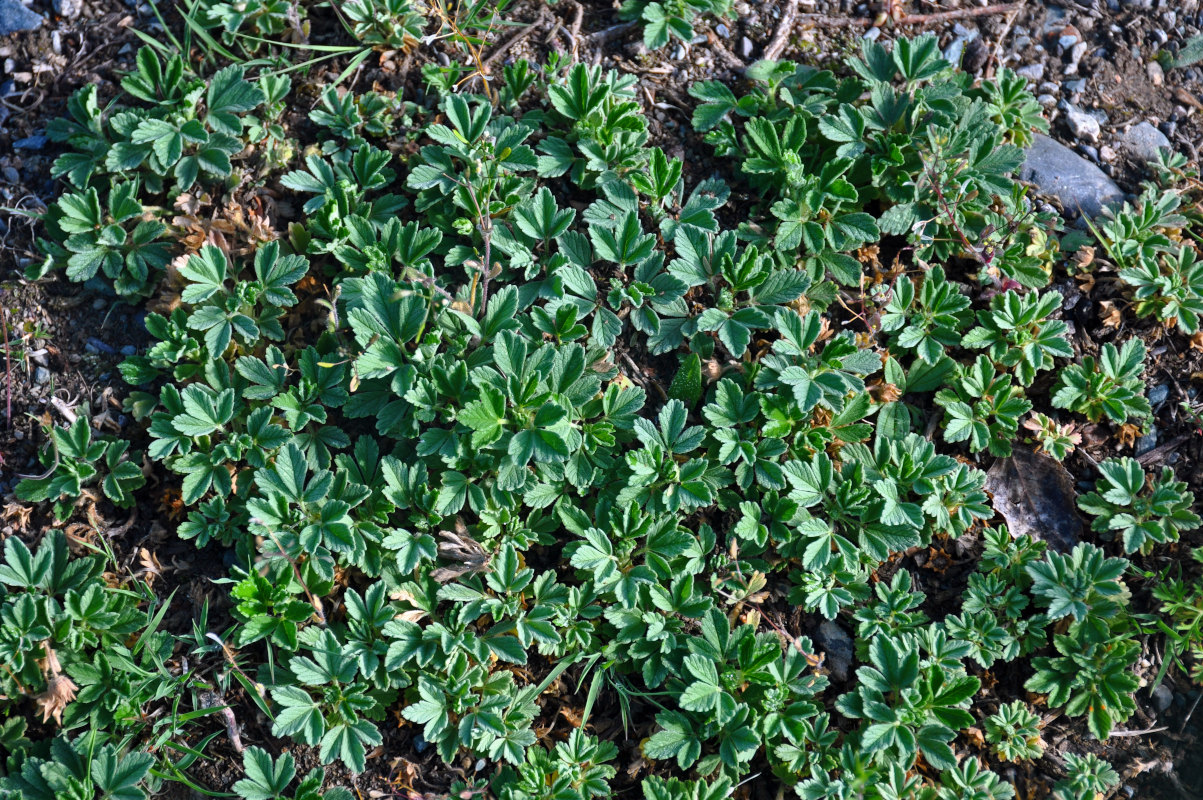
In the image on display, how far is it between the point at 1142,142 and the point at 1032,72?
0.52 m

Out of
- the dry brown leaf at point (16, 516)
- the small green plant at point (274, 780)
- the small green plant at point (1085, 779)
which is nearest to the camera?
the small green plant at point (274, 780)

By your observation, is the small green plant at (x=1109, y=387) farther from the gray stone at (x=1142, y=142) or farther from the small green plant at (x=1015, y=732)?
the small green plant at (x=1015, y=732)

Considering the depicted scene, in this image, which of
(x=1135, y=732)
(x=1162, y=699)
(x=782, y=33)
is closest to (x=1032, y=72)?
(x=782, y=33)

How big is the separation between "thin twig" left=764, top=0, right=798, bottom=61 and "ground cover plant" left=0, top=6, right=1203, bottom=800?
7.3 inches

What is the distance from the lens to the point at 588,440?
297 centimetres

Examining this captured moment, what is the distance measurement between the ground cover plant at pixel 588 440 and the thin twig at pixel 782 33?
19 centimetres

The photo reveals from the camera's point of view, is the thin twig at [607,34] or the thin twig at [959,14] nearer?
the thin twig at [607,34]

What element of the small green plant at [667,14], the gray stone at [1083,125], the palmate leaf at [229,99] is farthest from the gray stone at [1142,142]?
the palmate leaf at [229,99]

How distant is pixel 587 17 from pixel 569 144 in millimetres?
680

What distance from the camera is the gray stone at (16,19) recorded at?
3600 mm

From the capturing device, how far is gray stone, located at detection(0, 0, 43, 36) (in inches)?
142

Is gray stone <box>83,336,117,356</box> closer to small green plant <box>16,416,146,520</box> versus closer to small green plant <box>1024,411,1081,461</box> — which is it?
small green plant <box>16,416,146,520</box>

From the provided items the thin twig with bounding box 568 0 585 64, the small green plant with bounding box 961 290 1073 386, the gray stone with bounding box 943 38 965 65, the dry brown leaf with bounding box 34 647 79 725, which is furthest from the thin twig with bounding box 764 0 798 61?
the dry brown leaf with bounding box 34 647 79 725

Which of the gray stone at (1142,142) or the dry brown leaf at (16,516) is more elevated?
the gray stone at (1142,142)
